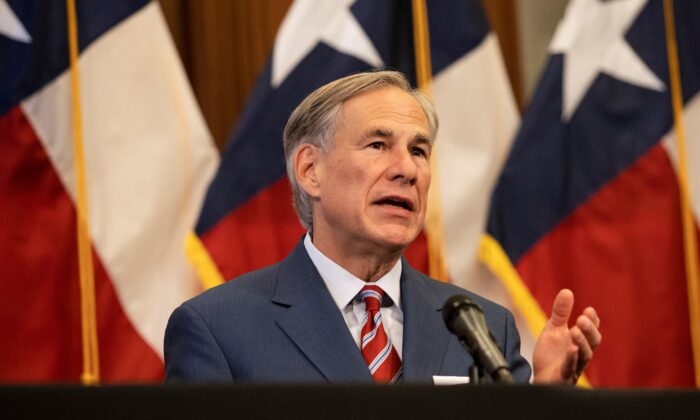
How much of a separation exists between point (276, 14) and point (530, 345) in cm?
148

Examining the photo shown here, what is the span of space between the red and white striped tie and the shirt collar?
1.5 inches

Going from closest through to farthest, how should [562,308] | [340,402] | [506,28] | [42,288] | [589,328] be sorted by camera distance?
1. [340,402]
2. [589,328]
3. [562,308]
4. [42,288]
5. [506,28]

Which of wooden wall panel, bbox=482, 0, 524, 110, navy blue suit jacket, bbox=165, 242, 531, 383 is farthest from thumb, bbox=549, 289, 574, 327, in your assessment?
wooden wall panel, bbox=482, 0, 524, 110

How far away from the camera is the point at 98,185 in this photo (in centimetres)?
337

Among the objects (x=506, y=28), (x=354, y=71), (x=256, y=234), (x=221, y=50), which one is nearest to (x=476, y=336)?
(x=256, y=234)

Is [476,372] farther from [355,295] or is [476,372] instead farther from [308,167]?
[308,167]

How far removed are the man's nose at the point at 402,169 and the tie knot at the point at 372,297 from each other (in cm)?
25

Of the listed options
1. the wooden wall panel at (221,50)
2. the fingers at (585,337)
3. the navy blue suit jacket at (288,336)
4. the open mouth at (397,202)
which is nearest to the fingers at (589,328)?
the fingers at (585,337)

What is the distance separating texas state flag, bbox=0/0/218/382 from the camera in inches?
130

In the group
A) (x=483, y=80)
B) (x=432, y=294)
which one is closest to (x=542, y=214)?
(x=483, y=80)

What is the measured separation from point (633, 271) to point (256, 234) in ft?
4.50

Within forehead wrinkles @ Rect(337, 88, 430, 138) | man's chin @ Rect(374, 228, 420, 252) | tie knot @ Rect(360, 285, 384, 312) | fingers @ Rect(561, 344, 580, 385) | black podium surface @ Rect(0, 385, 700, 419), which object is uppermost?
forehead wrinkles @ Rect(337, 88, 430, 138)

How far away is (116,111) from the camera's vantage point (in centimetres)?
340

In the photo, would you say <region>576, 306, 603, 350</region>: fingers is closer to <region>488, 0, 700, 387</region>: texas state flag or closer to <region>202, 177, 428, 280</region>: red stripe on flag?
<region>202, 177, 428, 280</region>: red stripe on flag
